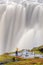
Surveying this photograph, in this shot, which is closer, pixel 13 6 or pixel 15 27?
pixel 15 27

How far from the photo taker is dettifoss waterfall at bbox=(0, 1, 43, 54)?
4406 centimetres

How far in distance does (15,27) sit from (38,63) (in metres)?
29.2

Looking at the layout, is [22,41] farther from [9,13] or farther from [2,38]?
[9,13]

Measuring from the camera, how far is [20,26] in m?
47.9

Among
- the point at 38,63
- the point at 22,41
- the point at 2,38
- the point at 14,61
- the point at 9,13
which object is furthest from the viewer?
the point at 9,13

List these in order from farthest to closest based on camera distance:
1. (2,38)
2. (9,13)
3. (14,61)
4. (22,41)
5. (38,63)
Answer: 1. (9,13)
2. (2,38)
3. (22,41)
4. (14,61)
5. (38,63)

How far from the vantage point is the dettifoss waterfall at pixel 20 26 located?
44062 mm

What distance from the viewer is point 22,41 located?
145ft

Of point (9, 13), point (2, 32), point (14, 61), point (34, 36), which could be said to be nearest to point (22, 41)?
point (34, 36)

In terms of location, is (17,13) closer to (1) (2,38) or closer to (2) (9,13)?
(2) (9,13)

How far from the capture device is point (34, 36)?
44688 mm

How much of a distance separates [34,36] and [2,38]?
22.2 ft

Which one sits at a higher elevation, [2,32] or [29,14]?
[29,14]

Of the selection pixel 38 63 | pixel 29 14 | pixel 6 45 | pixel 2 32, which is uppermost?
pixel 29 14
